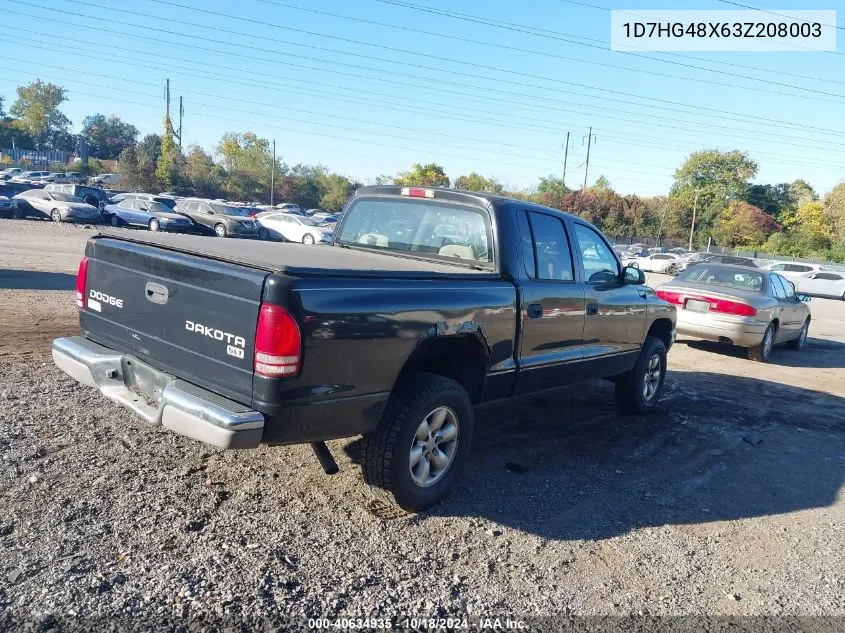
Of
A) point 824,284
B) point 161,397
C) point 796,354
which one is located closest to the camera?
point 161,397

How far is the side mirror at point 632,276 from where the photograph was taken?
630cm

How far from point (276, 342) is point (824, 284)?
33745 mm

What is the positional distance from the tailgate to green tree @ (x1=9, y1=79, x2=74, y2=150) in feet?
346

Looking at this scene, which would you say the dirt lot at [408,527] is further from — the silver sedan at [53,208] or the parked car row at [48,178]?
the parked car row at [48,178]

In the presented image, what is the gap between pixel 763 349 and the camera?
35.5ft

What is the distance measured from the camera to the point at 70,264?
559 inches

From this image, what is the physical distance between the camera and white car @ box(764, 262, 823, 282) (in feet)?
104

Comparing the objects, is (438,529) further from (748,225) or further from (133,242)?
(748,225)

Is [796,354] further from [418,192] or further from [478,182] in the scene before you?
[478,182]

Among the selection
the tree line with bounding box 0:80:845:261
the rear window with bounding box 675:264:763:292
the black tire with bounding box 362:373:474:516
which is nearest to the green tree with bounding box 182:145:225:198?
the tree line with bounding box 0:80:845:261

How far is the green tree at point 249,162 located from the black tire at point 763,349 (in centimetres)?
7269

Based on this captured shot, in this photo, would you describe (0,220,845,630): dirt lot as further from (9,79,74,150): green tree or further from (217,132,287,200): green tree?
(9,79,74,150): green tree

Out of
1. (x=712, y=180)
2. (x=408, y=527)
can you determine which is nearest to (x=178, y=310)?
(x=408, y=527)

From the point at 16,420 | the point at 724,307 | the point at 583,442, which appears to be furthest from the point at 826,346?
the point at 16,420
